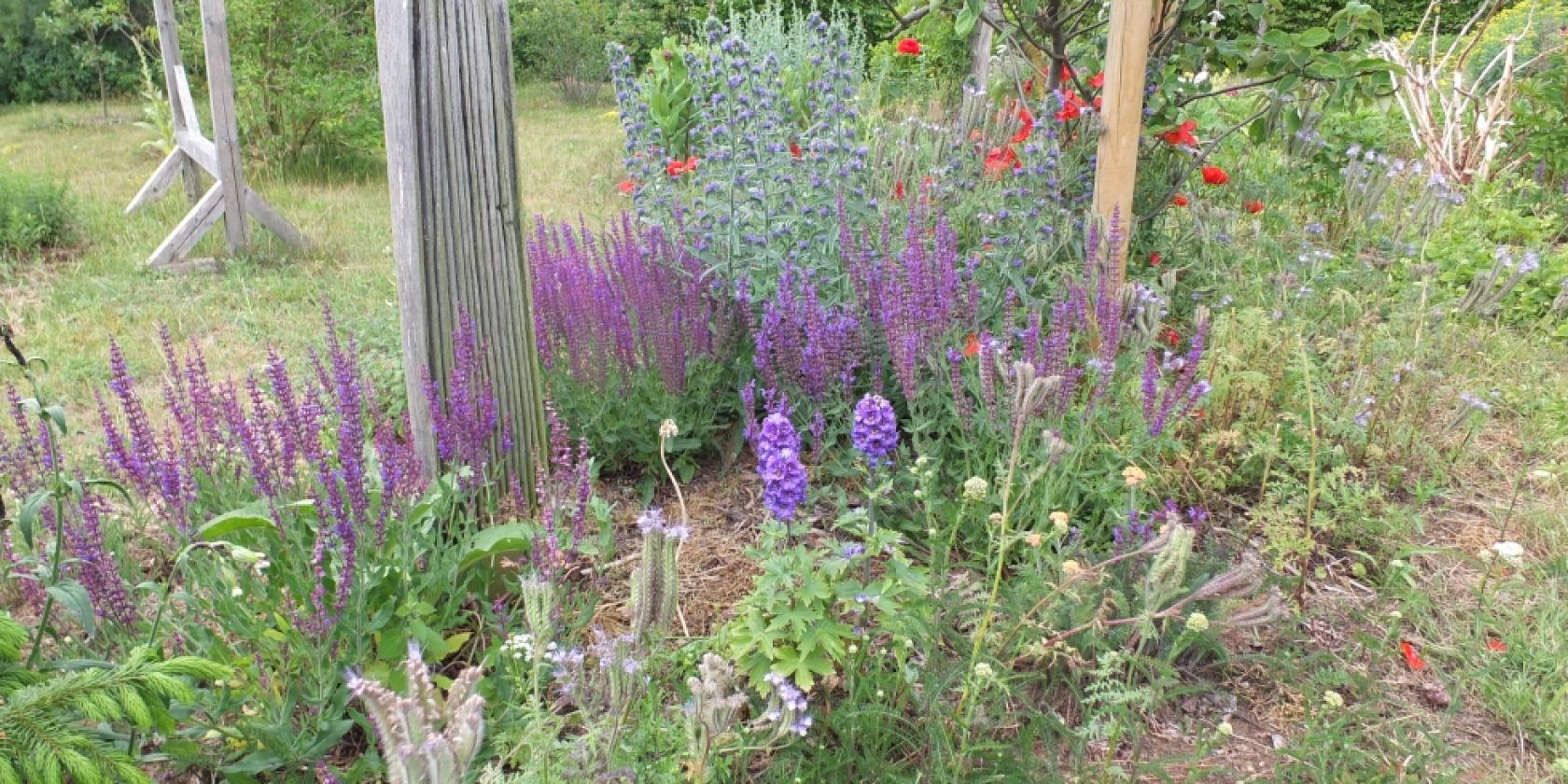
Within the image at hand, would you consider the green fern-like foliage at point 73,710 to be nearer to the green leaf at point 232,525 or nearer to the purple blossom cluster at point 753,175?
the green leaf at point 232,525

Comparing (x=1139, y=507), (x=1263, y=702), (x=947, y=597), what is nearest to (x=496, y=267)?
(x=947, y=597)

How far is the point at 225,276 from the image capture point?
549cm

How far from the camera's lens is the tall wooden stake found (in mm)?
3133

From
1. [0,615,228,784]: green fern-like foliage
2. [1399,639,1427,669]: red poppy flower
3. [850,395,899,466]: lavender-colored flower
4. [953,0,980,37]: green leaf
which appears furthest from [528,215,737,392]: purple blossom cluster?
[1399,639,1427,669]: red poppy flower

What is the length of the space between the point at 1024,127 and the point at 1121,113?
862 millimetres

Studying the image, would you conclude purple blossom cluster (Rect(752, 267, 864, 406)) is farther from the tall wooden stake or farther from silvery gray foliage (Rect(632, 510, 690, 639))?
silvery gray foliage (Rect(632, 510, 690, 639))

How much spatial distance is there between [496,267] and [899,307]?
1.05 meters

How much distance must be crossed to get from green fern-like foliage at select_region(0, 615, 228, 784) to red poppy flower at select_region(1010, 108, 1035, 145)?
3.35 meters

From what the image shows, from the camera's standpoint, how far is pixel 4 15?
40.8 feet

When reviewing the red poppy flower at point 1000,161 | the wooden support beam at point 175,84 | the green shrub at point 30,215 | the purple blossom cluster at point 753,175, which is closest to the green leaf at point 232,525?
the purple blossom cluster at point 753,175

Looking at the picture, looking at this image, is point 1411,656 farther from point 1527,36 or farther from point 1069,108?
point 1527,36

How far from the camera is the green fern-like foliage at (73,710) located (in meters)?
1.28

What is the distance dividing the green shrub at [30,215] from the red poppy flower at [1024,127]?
17.7ft

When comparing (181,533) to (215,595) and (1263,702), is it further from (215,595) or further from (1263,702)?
(1263,702)
